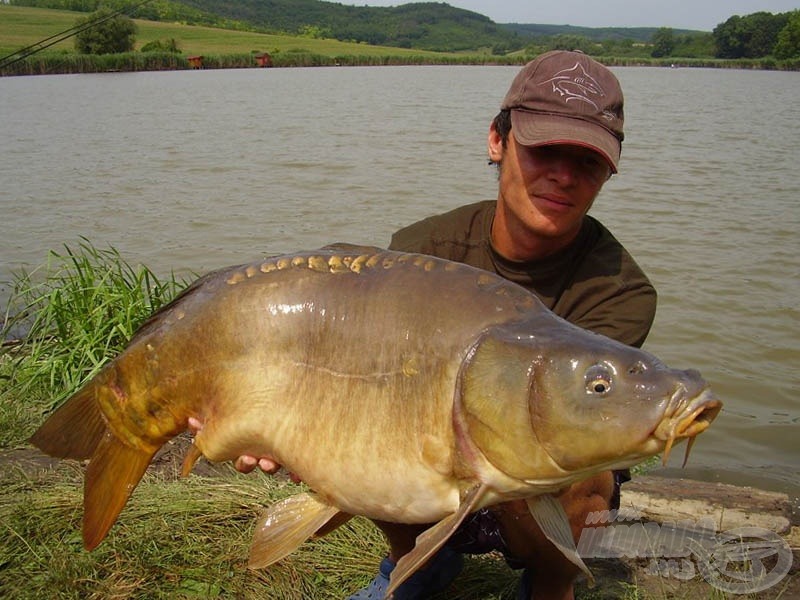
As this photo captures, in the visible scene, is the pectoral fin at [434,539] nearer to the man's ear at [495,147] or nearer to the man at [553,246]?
the man at [553,246]

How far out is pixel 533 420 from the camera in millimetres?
1440

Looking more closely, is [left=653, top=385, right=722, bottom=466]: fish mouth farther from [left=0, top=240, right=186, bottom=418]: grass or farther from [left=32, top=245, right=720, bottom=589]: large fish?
[left=0, top=240, right=186, bottom=418]: grass

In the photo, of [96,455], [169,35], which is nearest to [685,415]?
[96,455]

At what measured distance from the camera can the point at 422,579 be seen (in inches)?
90.2

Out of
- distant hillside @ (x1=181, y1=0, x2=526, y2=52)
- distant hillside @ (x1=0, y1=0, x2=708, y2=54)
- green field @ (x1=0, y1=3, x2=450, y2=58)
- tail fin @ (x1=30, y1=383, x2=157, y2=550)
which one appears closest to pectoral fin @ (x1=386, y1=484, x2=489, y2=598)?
tail fin @ (x1=30, y1=383, x2=157, y2=550)

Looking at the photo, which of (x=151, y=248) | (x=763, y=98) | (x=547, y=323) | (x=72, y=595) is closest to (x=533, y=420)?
(x=547, y=323)

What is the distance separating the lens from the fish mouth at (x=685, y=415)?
132cm

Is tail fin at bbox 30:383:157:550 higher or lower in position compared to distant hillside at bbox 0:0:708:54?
lower

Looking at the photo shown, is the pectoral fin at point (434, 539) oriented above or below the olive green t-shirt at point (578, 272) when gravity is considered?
below

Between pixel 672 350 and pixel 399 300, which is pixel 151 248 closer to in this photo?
pixel 672 350

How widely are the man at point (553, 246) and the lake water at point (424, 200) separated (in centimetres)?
213

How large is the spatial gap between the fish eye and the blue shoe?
1.07 meters

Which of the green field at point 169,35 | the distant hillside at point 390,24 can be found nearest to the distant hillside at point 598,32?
the distant hillside at point 390,24

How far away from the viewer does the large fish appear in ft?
4.67
